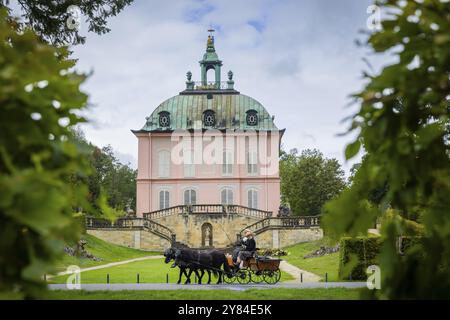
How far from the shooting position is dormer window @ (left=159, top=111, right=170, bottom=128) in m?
50.6

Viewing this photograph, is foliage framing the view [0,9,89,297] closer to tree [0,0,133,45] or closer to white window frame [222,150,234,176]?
tree [0,0,133,45]

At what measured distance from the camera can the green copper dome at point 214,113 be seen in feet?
164

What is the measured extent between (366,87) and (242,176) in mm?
46309

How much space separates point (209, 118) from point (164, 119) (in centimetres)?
373

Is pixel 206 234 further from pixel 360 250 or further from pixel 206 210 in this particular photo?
pixel 360 250

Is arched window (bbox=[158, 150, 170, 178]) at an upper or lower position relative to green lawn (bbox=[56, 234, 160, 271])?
upper

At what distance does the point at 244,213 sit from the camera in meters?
44.1

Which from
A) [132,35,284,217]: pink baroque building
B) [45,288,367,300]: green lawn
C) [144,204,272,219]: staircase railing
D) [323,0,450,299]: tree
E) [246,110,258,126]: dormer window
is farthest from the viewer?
[246,110,258,126]: dormer window

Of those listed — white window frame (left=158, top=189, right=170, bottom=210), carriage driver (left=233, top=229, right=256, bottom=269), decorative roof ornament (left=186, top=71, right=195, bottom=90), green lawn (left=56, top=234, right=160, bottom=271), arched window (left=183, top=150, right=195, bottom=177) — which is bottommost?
green lawn (left=56, top=234, right=160, bottom=271)

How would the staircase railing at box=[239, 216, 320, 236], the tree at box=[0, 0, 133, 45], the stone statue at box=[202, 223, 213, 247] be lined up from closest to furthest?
the tree at box=[0, 0, 133, 45] → the staircase railing at box=[239, 216, 320, 236] → the stone statue at box=[202, 223, 213, 247]

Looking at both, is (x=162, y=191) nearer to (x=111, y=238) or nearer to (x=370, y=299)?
(x=111, y=238)

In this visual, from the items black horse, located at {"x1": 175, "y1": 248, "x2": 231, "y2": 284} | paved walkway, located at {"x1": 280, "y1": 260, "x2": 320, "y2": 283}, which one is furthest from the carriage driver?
paved walkway, located at {"x1": 280, "y1": 260, "x2": 320, "y2": 283}

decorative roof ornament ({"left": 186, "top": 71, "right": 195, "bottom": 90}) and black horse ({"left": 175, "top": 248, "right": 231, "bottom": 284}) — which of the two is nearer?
black horse ({"left": 175, "top": 248, "right": 231, "bottom": 284})

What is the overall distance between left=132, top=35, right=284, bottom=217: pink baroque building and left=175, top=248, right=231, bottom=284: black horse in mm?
30675
